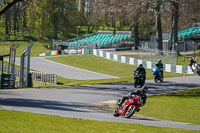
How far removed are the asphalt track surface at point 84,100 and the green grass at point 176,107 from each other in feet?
4.56

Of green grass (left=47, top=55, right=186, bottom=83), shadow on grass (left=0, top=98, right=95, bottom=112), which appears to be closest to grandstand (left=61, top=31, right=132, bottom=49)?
green grass (left=47, top=55, right=186, bottom=83)

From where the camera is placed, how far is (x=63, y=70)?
49.0 meters

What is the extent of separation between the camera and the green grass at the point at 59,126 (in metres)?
10.9

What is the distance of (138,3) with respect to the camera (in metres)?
47.8

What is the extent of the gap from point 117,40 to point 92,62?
2317cm

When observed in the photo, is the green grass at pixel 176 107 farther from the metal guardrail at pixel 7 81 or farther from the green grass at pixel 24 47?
the green grass at pixel 24 47

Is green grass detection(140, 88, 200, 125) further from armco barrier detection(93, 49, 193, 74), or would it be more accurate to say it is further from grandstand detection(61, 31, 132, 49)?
grandstand detection(61, 31, 132, 49)

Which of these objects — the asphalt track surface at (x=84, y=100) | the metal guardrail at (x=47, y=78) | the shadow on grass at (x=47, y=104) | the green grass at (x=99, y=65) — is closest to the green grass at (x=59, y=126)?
the asphalt track surface at (x=84, y=100)

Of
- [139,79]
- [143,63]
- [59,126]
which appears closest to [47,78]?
[139,79]

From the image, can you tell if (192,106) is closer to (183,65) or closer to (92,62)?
(183,65)

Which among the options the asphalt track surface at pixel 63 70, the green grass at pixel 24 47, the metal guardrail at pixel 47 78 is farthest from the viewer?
the green grass at pixel 24 47

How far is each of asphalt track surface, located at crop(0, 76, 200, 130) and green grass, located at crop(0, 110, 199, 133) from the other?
186 cm

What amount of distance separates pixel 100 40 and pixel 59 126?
6779 cm

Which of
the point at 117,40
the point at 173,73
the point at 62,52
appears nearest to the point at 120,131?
the point at 173,73
